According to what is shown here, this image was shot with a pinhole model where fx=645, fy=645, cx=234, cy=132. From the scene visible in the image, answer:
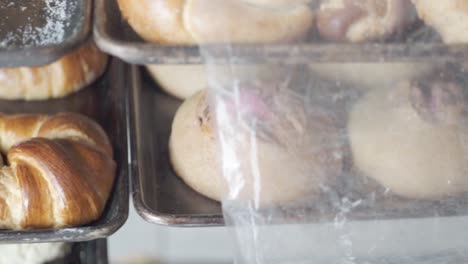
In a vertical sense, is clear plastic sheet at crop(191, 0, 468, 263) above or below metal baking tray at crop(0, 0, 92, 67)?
below

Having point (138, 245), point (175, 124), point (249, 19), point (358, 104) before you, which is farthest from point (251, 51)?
point (138, 245)

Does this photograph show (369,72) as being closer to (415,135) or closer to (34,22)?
(415,135)

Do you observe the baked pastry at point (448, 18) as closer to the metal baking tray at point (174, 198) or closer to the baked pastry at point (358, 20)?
the baked pastry at point (358, 20)

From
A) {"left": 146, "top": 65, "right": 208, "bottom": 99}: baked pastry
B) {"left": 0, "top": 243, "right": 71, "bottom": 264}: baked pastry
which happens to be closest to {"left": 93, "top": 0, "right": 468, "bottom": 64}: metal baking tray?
{"left": 146, "top": 65, "right": 208, "bottom": 99}: baked pastry

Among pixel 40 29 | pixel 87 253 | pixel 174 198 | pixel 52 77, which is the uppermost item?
pixel 40 29

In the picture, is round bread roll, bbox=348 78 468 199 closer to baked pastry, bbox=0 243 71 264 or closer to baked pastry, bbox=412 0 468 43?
baked pastry, bbox=412 0 468 43

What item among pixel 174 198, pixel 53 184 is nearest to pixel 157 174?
pixel 174 198
